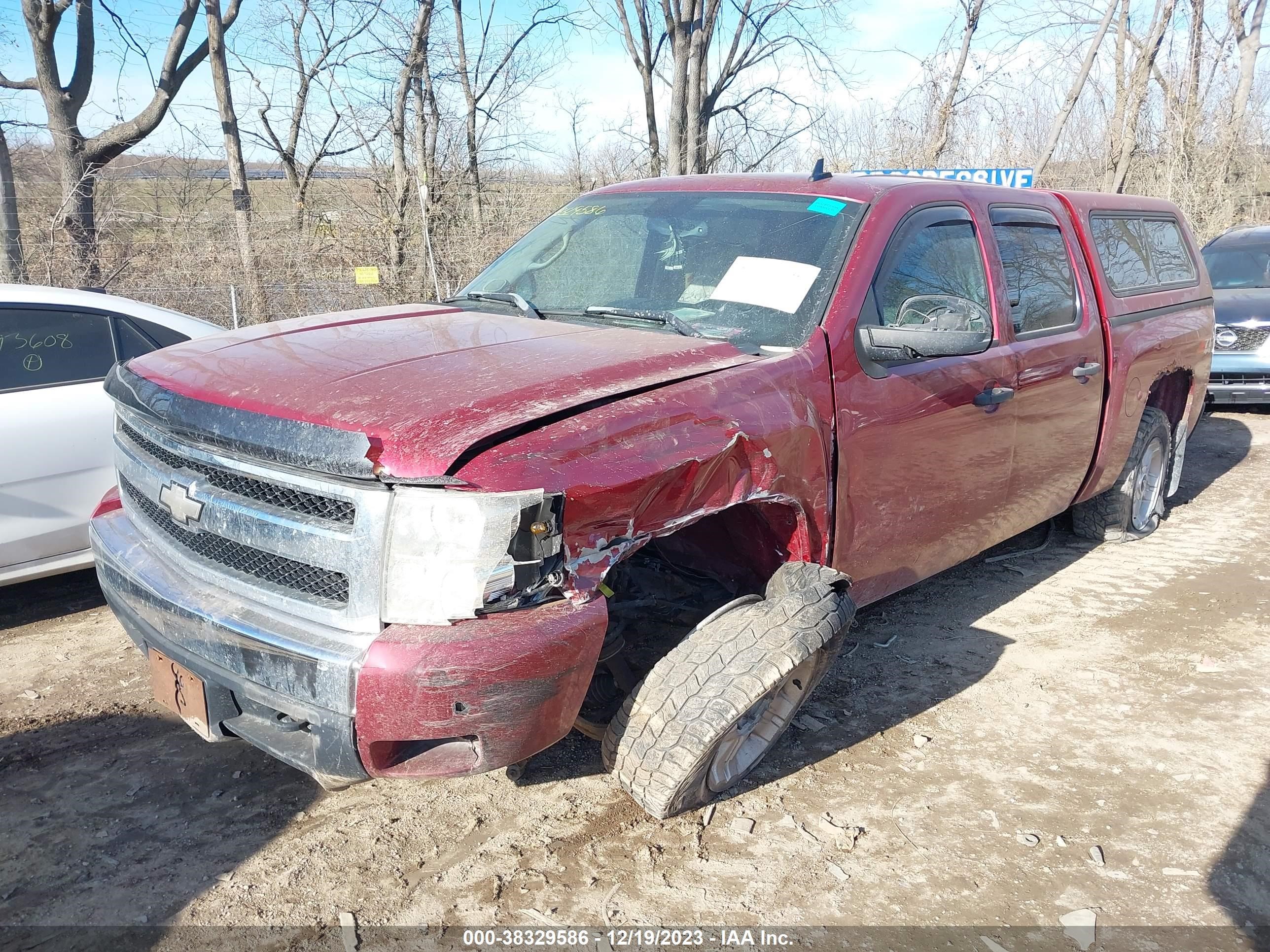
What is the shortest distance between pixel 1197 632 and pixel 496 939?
12.0ft

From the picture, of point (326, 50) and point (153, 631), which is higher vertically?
point (326, 50)

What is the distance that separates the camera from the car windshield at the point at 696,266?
3344 mm

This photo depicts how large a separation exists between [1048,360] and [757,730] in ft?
7.14

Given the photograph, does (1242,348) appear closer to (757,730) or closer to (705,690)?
(757,730)

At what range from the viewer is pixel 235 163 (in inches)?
507

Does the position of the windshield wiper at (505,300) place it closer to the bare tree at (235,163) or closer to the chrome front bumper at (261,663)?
the chrome front bumper at (261,663)

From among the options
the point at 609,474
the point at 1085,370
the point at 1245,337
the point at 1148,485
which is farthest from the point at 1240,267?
the point at 609,474

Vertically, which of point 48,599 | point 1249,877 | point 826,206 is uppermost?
point 826,206

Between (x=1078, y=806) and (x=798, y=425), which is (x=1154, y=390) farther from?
(x=798, y=425)

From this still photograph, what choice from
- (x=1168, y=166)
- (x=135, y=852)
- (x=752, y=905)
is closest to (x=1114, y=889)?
(x=752, y=905)

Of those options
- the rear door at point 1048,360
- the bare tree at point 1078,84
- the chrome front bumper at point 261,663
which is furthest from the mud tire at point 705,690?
the bare tree at point 1078,84

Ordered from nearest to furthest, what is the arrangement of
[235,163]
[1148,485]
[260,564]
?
[260,564] < [1148,485] < [235,163]

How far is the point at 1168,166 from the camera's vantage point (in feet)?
66.7

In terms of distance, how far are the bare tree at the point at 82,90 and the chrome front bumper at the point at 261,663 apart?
10.7m
